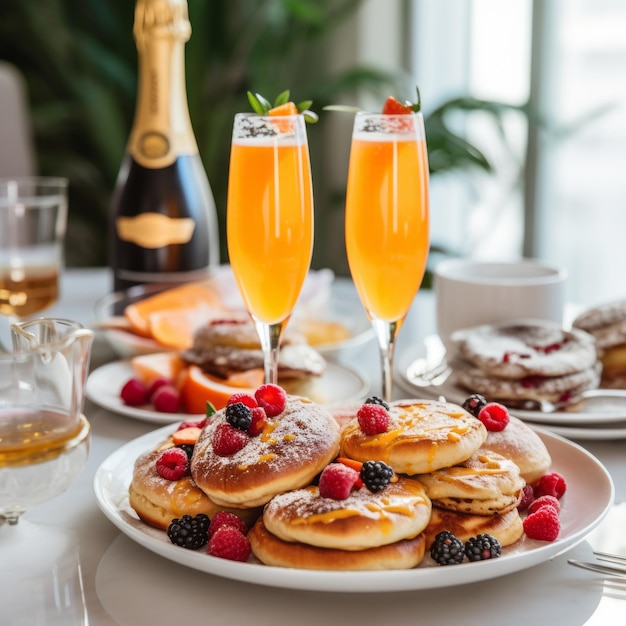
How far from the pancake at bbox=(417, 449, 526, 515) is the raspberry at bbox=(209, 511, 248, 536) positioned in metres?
0.16

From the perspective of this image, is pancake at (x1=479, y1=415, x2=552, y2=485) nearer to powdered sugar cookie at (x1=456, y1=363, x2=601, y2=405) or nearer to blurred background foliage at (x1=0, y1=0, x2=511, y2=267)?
powdered sugar cookie at (x1=456, y1=363, x2=601, y2=405)

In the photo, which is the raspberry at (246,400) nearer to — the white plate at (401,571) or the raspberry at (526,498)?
the white plate at (401,571)

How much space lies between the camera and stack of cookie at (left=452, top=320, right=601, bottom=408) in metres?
1.16

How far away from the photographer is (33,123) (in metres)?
→ 3.32

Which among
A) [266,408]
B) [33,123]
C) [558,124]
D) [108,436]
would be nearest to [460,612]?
→ [266,408]

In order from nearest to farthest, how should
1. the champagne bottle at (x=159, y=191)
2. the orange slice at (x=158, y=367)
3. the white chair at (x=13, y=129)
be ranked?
1. the orange slice at (x=158, y=367)
2. the champagne bottle at (x=159, y=191)
3. the white chair at (x=13, y=129)

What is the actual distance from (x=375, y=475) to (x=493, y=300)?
65 cm

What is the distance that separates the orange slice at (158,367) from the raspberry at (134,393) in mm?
35

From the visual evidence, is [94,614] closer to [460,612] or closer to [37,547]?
[37,547]

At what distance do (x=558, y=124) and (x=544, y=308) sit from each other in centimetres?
196

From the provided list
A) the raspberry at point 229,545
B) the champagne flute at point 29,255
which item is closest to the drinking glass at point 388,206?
the raspberry at point 229,545

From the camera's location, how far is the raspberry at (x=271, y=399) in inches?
34.2

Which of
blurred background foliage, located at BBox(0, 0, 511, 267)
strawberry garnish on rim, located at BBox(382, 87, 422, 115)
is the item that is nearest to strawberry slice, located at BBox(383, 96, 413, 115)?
strawberry garnish on rim, located at BBox(382, 87, 422, 115)

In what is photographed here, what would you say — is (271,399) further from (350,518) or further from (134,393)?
(134,393)
